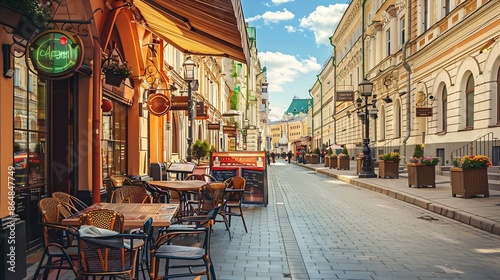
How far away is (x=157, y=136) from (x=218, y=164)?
11.1 ft

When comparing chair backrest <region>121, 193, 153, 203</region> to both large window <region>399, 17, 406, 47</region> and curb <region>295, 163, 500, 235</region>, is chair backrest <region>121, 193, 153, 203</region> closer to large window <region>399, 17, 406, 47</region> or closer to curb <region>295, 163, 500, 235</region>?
curb <region>295, 163, 500, 235</region>

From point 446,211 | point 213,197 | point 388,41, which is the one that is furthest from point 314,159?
point 213,197

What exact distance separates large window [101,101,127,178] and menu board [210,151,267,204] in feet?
7.50

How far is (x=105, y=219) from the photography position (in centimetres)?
418

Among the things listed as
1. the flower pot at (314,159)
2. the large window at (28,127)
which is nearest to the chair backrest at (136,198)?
the large window at (28,127)

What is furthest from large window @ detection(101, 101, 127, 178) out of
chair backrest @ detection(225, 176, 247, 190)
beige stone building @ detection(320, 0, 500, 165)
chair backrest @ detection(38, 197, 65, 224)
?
beige stone building @ detection(320, 0, 500, 165)

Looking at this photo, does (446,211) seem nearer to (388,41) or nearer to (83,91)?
(83,91)

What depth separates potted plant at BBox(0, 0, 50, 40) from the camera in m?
4.62

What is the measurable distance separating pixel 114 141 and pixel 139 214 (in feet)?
19.9

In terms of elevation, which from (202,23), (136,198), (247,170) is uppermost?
(202,23)

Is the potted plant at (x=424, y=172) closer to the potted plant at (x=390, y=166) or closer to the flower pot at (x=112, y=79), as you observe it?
the potted plant at (x=390, y=166)

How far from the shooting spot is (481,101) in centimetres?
1797

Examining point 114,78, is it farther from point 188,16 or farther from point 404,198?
point 404,198

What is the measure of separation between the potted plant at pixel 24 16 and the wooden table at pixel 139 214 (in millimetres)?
2105
